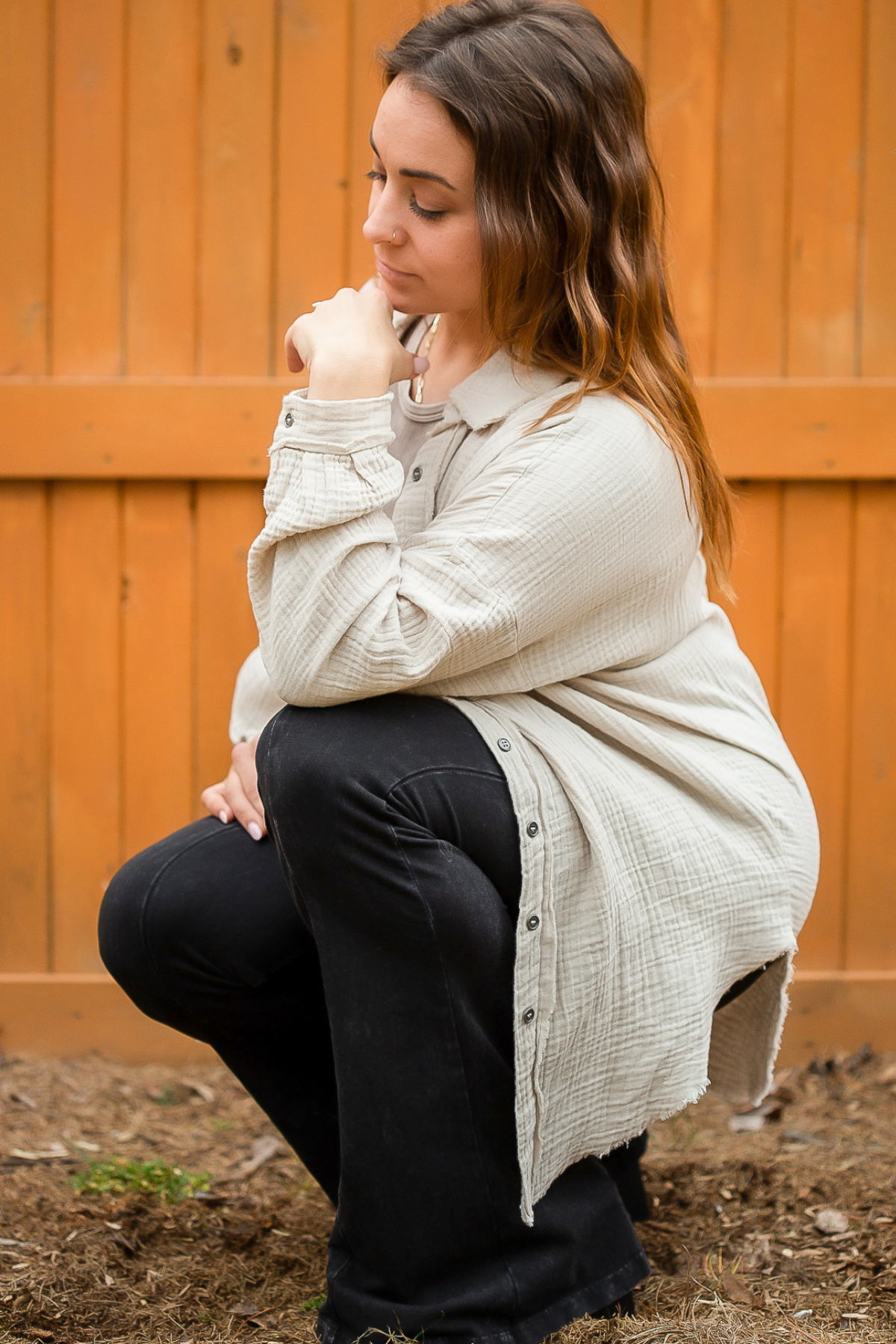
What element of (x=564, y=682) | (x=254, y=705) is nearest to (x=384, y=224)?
(x=564, y=682)

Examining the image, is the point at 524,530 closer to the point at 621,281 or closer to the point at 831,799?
the point at 621,281

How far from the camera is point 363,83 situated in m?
2.30

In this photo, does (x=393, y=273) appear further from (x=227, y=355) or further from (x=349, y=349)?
(x=227, y=355)

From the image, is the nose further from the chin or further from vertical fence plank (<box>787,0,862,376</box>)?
vertical fence plank (<box>787,0,862,376</box>)

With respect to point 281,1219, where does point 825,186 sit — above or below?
above

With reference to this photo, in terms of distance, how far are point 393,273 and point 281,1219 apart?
51.8 inches

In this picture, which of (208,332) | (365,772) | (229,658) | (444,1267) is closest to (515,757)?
(365,772)

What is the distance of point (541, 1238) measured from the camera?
1332mm

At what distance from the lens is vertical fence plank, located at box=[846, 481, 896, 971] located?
243 centimetres

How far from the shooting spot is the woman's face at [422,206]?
53.0 inches

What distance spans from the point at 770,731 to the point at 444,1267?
745 mm

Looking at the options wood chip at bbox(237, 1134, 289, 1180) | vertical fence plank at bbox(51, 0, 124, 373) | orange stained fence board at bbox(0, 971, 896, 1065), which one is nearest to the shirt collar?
vertical fence plank at bbox(51, 0, 124, 373)

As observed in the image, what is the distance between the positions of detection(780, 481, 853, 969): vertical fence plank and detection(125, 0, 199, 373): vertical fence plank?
1241mm

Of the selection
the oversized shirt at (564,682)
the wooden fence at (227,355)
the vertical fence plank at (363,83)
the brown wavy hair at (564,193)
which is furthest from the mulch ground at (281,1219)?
the vertical fence plank at (363,83)
